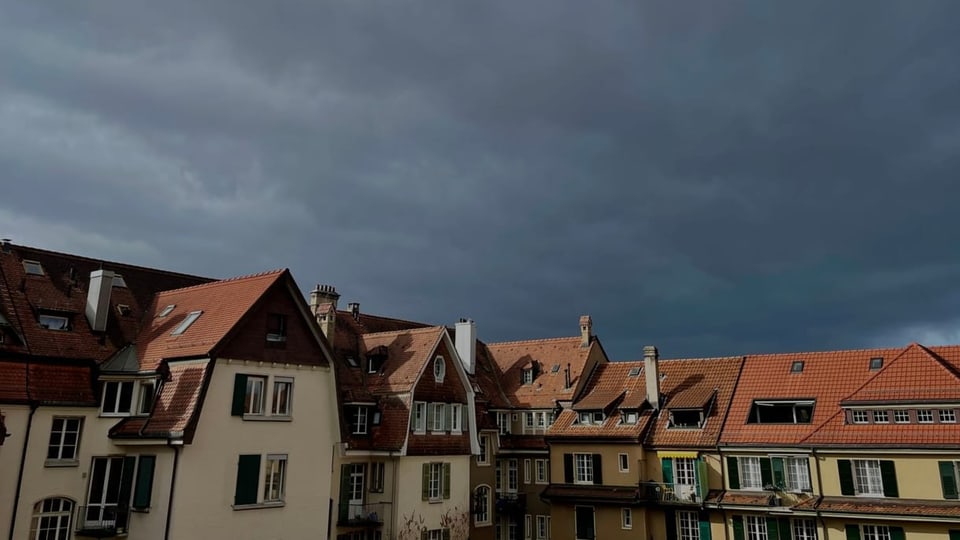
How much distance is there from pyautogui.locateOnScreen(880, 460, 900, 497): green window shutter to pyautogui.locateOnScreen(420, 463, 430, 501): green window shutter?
23.1 meters

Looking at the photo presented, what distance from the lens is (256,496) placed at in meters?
28.2

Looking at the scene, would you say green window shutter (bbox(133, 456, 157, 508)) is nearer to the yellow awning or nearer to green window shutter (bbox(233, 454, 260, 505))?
green window shutter (bbox(233, 454, 260, 505))

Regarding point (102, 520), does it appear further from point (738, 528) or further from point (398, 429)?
point (738, 528)

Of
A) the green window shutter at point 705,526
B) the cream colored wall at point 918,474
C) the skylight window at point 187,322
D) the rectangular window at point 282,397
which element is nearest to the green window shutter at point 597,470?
the green window shutter at point 705,526

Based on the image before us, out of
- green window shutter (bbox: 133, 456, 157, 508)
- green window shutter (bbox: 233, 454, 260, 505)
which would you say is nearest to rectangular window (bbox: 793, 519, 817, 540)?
green window shutter (bbox: 233, 454, 260, 505)

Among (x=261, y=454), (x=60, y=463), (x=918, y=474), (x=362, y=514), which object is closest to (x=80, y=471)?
(x=60, y=463)

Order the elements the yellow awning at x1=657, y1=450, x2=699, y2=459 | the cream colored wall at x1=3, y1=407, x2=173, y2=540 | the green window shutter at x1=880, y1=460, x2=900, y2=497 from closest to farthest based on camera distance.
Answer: the cream colored wall at x1=3, y1=407, x2=173, y2=540 < the green window shutter at x1=880, y1=460, x2=900, y2=497 < the yellow awning at x1=657, y1=450, x2=699, y2=459

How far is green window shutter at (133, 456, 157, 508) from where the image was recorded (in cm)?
2653

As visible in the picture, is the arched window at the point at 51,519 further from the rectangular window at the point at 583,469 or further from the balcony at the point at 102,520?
the rectangular window at the point at 583,469

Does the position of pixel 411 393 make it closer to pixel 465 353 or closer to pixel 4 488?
pixel 465 353

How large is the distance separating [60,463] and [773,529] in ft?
113

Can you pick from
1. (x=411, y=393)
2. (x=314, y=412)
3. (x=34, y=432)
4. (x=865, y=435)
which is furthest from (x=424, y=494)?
(x=865, y=435)

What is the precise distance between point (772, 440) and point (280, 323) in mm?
27275

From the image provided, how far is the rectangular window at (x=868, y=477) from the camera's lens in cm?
3472
